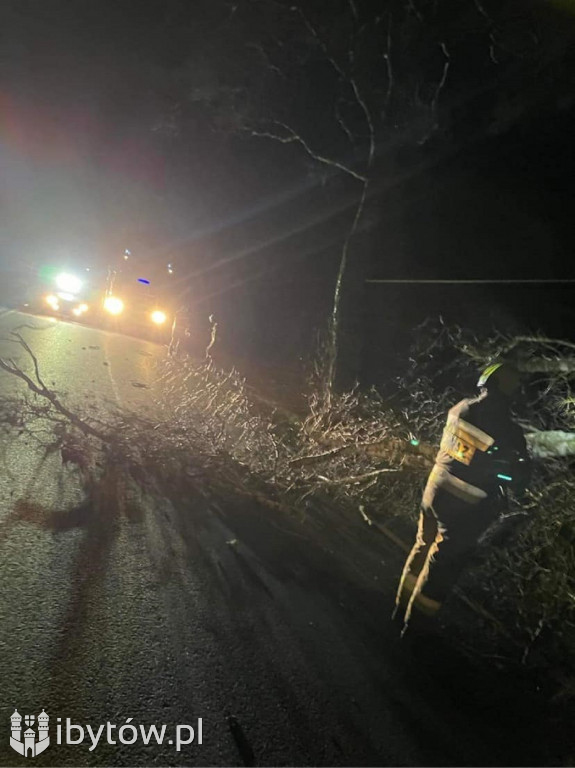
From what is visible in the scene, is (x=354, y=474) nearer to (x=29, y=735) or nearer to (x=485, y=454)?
(x=485, y=454)

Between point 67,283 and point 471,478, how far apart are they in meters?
13.9

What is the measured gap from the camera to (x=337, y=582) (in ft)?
12.2

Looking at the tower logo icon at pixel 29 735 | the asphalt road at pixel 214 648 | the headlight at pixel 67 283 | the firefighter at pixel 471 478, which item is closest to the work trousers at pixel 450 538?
the firefighter at pixel 471 478

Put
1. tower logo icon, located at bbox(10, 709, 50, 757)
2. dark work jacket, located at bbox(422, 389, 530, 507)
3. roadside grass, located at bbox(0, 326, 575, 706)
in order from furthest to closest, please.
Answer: roadside grass, located at bbox(0, 326, 575, 706)
dark work jacket, located at bbox(422, 389, 530, 507)
tower logo icon, located at bbox(10, 709, 50, 757)

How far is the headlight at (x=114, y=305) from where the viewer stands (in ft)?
44.5

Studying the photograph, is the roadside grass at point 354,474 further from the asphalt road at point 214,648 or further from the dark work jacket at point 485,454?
the dark work jacket at point 485,454

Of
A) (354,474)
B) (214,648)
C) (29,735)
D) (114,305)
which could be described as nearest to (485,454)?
(214,648)

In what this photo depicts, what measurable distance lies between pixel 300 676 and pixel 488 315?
9181 millimetres

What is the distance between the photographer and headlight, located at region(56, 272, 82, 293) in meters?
13.9

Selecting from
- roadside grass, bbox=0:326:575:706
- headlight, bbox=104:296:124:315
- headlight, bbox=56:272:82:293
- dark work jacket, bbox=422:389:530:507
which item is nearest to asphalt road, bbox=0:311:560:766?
roadside grass, bbox=0:326:575:706

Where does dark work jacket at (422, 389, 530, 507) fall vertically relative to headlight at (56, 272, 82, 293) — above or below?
below

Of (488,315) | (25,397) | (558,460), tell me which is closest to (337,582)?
(558,460)

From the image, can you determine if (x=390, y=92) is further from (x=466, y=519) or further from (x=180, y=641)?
(x=180, y=641)

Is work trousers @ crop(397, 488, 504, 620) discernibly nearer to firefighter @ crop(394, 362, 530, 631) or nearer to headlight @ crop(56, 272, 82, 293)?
firefighter @ crop(394, 362, 530, 631)
